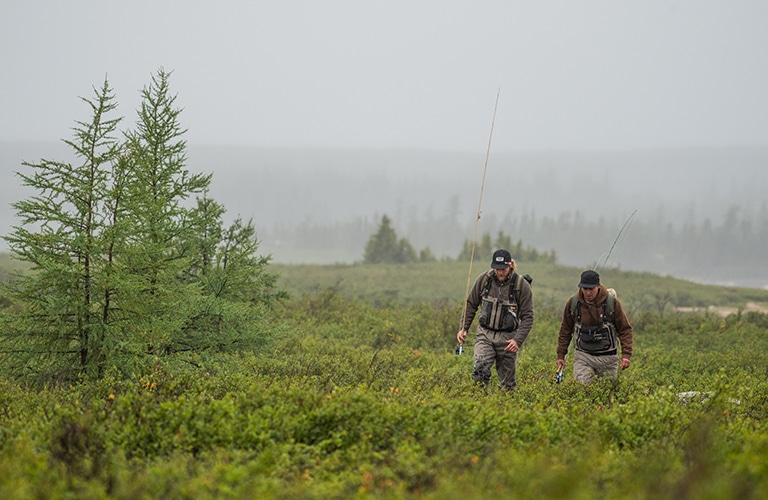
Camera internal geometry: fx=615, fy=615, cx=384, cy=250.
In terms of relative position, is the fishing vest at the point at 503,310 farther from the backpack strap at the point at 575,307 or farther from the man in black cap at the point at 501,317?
the backpack strap at the point at 575,307

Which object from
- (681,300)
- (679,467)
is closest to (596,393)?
(679,467)

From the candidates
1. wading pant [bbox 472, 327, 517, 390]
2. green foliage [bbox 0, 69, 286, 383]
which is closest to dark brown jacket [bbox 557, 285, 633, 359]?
wading pant [bbox 472, 327, 517, 390]

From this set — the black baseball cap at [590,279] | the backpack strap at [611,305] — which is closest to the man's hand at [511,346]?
the black baseball cap at [590,279]

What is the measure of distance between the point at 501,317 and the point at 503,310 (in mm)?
107

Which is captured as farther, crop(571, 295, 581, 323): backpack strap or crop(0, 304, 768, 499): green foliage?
crop(571, 295, 581, 323): backpack strap

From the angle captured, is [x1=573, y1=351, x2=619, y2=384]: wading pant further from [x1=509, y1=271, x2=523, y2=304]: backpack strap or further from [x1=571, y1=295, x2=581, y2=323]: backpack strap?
[x1=509, y1=271, x2=523, y2=304]: backpack strap

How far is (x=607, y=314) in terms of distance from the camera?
8.85 m

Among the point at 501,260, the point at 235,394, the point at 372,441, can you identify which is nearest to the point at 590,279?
the point at 501,260

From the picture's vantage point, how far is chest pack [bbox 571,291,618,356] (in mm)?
8812

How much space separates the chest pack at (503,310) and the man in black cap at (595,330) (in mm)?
721

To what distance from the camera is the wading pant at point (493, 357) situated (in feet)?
29.9

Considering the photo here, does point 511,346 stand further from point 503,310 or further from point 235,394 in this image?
point 235,394

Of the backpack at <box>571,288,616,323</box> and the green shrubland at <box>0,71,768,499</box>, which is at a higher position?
the backpack at <box>571,288,616,323</box>

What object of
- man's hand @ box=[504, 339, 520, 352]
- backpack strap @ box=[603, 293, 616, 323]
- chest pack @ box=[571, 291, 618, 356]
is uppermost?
backpack strap @ box=[603, 293, 616, 323]
